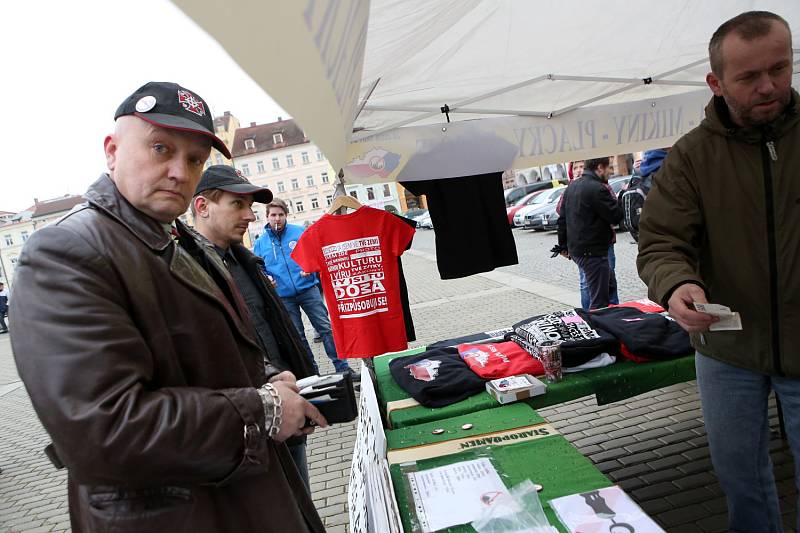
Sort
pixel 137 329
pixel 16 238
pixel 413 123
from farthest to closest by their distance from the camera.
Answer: pixel 16 238, pixel 413 123, pixel 137 329

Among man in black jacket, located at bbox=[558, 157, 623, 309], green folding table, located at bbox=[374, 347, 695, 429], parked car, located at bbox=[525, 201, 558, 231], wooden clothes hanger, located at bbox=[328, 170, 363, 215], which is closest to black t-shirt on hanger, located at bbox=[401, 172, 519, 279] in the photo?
wooden clothes hanger, located at bbox=[328, 170, 363, 215]

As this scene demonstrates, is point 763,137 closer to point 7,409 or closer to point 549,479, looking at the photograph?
point 549,479

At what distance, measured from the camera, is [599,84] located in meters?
3.94

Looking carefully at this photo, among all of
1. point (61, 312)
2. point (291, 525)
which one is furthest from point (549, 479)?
point (61, 312)

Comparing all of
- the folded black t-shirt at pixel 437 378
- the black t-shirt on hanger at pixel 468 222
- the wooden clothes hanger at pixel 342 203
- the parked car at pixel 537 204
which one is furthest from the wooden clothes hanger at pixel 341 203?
the parked car at pixel 537 204

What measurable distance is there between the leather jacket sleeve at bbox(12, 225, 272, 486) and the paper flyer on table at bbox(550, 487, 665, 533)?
102 centimetres

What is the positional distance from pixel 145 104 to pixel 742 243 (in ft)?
6.64

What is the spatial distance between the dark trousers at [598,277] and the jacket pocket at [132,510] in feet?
16.7

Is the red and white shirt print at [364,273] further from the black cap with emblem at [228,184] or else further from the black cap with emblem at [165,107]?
the black cap with emblem at [165,107]

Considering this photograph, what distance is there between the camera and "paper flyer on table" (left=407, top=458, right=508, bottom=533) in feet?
5.00

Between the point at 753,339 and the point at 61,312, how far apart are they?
2164 mm

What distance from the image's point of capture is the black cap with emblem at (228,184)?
2463 mm

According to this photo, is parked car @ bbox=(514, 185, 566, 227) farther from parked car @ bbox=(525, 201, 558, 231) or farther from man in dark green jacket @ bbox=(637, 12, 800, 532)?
man in dark green jacket @ bbox=(637, 12, 800, 532)

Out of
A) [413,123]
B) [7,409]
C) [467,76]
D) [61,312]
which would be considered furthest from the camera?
[7,409]
